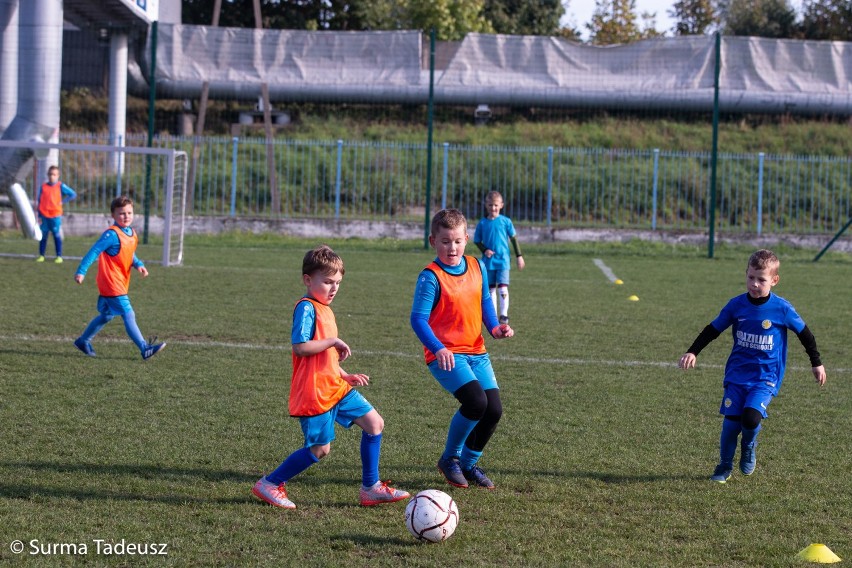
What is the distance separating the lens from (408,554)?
163 inches

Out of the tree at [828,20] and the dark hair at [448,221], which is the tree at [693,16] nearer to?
the tree at [828,20]

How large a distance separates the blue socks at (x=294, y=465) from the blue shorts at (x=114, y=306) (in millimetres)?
4005

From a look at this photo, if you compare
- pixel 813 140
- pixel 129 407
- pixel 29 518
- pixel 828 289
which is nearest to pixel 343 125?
pixel 813 140

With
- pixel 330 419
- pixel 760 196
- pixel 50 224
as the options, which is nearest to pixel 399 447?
pixel 330 419

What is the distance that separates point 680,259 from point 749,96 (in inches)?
395

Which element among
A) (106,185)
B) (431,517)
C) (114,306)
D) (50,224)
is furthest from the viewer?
(106,185)

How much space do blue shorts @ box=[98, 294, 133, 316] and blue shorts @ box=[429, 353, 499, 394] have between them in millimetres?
3975

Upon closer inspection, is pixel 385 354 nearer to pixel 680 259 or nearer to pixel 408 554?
pixel 408 554

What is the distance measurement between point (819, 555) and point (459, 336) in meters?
1.96

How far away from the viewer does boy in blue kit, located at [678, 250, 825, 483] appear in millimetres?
5375

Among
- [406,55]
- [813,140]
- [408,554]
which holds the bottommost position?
[408,554]

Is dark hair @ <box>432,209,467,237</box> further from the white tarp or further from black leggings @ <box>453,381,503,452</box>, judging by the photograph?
the white tarp

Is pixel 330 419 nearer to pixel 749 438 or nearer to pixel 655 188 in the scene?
pixel 749 438

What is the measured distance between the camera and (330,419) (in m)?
4.68
